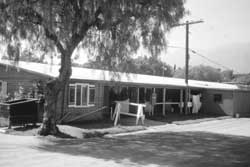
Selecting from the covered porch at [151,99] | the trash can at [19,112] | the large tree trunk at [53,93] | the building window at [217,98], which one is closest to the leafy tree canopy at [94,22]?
the large tree trunk at [53,93]

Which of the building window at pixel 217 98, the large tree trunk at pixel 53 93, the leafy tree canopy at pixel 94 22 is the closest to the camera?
the leafy tree canopy at pixel 94 22

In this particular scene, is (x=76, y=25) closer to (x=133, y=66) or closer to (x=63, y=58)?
(x=63, y=58)

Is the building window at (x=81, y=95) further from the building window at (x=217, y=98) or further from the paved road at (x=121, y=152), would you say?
the building window at (x=217, y=98)

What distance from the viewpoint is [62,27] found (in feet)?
35.0

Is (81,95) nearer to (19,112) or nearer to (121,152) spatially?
(19,112)

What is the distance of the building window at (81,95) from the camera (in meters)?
15.0

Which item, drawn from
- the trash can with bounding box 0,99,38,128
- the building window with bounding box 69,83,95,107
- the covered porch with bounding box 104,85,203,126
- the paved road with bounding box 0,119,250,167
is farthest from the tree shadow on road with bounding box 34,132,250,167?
the building window with bounding box 69,83,95,107

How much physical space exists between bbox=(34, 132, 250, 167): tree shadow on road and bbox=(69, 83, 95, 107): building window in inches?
202

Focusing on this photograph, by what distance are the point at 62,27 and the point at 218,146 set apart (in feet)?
25.0

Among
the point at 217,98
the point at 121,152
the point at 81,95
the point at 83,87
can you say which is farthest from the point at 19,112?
the point at 217,98

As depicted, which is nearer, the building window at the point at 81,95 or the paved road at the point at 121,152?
the paved road at the point at 121,152

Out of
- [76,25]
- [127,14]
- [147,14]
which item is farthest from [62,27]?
[147,14]

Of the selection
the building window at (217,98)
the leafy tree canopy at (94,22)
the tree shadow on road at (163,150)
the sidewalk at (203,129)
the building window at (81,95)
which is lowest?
the sidewalk at (203,129)

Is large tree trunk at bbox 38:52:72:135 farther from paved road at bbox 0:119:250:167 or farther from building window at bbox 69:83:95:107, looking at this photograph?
building window at bbox 69:83:95:107
